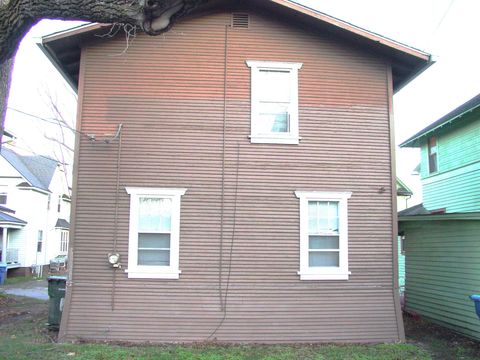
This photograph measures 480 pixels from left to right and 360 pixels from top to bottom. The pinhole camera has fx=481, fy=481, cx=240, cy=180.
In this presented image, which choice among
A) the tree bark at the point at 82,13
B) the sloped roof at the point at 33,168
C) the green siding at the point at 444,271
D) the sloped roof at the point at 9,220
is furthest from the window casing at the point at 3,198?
the tree bark at the point at 82,13

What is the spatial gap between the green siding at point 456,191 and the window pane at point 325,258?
22.3ft

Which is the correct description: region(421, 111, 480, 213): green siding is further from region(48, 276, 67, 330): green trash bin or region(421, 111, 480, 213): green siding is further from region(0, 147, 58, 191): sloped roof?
region(0, 147, 58, 191): sloped roof

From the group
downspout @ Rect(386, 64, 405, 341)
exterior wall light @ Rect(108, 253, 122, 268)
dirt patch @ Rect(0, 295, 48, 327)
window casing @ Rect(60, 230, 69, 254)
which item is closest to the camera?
exterior wall light @ Rect(108, 253, 122, 268)

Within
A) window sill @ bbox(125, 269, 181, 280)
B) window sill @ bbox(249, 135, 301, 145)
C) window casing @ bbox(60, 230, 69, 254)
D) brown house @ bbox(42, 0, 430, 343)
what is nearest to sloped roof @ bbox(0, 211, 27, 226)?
window casing @ bbox(60, 230, 69, 254)

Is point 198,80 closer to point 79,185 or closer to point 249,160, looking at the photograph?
point 249,160

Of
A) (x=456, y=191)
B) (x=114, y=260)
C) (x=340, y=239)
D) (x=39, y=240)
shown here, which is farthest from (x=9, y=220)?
(x=456, y=191)

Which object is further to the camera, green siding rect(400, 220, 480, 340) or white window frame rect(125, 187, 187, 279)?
green siding rect(400, 220, 480, 340)

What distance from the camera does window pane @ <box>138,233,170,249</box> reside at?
31.9ft

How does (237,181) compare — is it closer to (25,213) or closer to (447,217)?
(447,217)

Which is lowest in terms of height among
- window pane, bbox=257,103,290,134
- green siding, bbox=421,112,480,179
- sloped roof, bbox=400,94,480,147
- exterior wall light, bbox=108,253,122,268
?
exterior wall light, bbox=108,253,122,268

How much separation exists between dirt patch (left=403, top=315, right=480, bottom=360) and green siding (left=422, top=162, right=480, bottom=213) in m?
4.82

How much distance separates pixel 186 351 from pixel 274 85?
5676mm

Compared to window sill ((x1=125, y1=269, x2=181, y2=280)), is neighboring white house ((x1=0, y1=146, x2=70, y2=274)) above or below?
above

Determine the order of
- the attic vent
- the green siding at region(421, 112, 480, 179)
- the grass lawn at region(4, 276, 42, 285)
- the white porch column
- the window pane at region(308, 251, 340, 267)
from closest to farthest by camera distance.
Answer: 1. the window pane at region(308, 251, 340, 267)
2. the attic vent
3. the green siding at region(421, 112, 480, 179)
4. the grass lawn at region(4, 276, 42, 285)
5. the white porch column
